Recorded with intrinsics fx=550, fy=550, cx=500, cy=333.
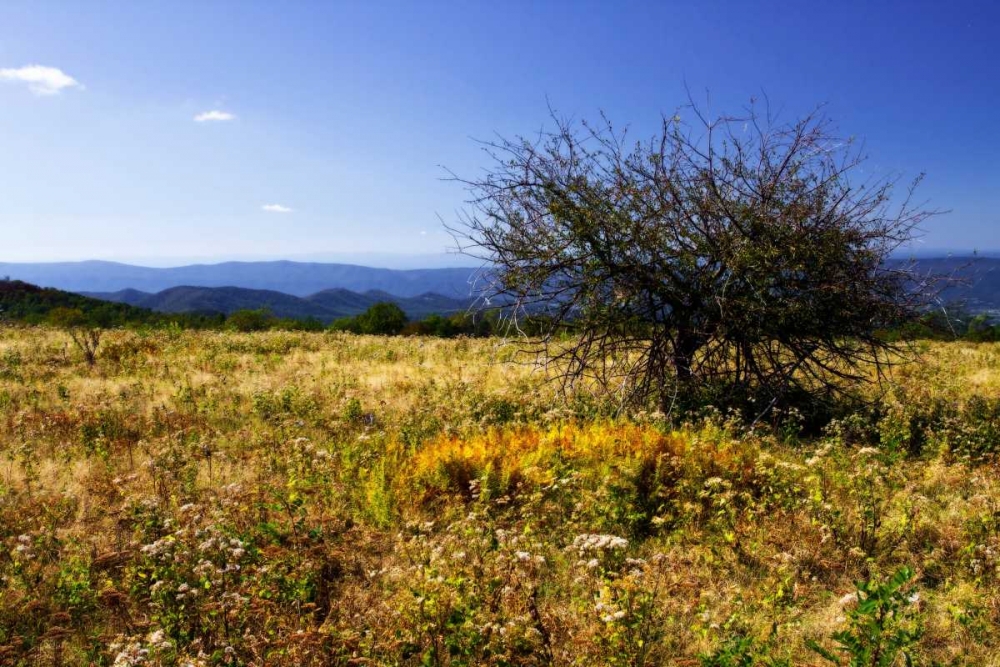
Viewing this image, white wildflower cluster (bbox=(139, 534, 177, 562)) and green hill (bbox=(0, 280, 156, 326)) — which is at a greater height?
green hill (bbox=(0, 280, 156, 326))

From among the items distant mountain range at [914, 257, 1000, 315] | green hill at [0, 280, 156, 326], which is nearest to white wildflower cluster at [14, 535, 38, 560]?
distant mountain range at [914, 257, 1000, 315]

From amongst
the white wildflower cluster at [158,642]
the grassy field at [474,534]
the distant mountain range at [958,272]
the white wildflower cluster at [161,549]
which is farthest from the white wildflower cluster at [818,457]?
the white wildflower cluster at [161,549]

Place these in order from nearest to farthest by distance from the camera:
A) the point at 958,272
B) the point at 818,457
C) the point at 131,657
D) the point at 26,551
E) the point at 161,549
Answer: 1. the point at 131,657
2. the point at 161,549
3. the point at 26,551
4. the point at 818,457
5. the point at 958,272

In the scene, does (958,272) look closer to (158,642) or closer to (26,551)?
(158,642)

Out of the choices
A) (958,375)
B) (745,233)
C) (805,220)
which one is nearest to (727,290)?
(745,233)

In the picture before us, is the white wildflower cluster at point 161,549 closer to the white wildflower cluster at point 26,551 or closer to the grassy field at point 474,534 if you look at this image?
the grassy field at point 474,534

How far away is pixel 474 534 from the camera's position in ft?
15.4

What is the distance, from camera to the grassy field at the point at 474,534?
349 cm

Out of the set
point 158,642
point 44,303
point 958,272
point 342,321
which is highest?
point 958,272

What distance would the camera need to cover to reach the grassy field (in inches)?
137

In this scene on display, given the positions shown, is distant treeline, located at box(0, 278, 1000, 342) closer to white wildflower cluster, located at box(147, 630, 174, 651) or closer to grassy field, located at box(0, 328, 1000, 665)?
grassy field, located at box(0, 328, 1000, 665)

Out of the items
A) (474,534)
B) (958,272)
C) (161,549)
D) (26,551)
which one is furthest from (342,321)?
(161,549)

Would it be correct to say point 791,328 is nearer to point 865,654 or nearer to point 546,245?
point 546,245

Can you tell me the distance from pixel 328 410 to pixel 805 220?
26.5 feet
